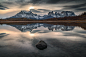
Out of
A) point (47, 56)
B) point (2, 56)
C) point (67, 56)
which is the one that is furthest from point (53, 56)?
point (2, 56)

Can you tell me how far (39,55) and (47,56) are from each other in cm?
103

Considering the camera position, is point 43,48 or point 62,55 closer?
point 62,55

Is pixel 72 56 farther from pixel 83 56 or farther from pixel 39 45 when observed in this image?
pixel 39 45

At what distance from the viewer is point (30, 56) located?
30.8ft

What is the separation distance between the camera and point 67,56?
936 cm

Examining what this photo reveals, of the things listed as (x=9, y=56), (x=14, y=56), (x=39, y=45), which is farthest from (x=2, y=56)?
(x=39, y=45)

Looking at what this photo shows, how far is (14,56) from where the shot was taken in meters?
9.35

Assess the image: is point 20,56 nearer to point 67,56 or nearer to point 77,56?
point 67,56

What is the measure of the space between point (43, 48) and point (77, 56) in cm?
494

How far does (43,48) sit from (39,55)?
2.42 m

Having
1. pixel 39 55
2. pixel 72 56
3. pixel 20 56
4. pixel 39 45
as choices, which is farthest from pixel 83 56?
pixel 20 56

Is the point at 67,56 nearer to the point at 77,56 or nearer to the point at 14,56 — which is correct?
the point at 77,56

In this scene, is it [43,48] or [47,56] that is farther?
[43,48]

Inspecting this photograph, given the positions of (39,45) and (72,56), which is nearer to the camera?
(72,56)
